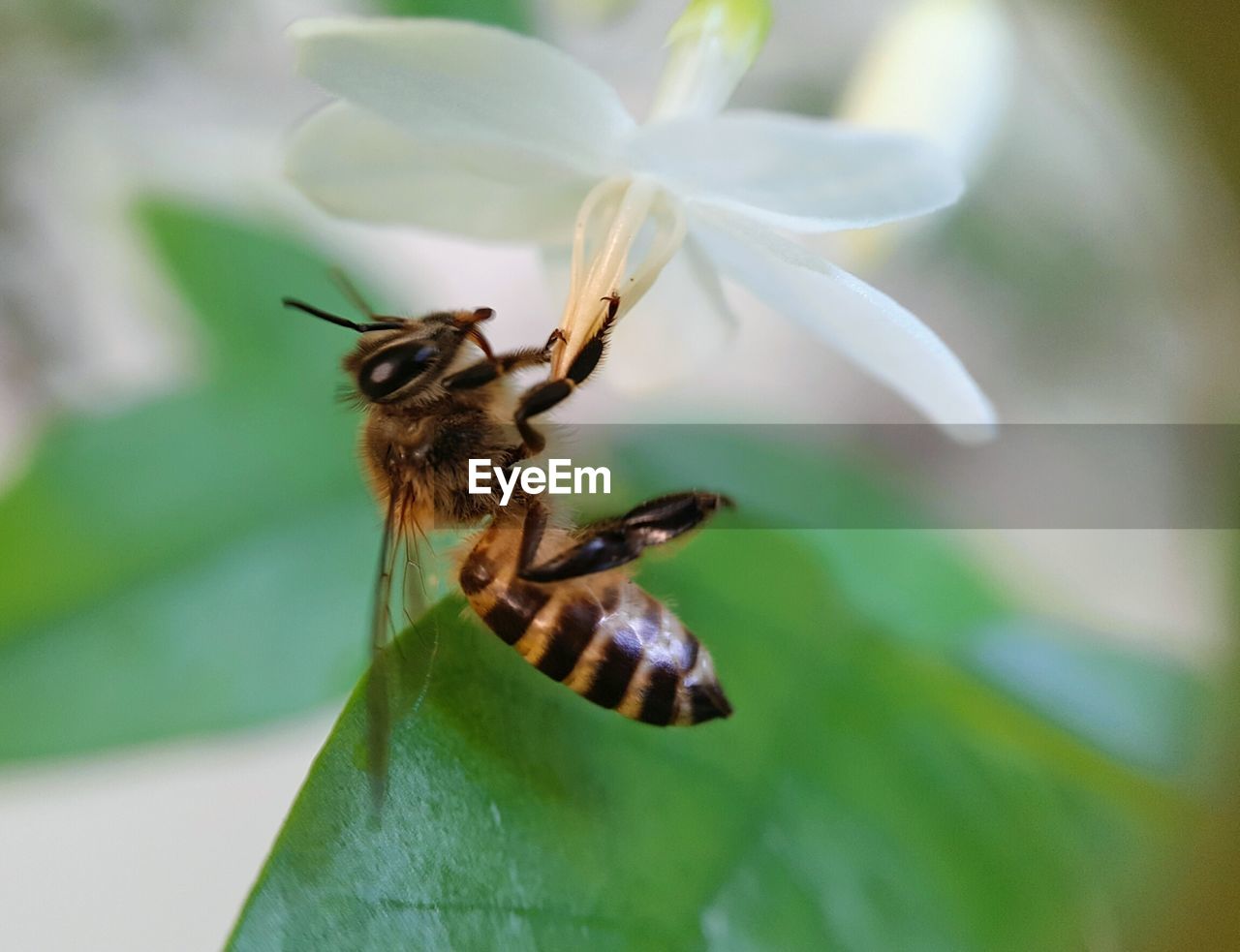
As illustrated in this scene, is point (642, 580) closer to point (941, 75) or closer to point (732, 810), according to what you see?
point (732, 810)

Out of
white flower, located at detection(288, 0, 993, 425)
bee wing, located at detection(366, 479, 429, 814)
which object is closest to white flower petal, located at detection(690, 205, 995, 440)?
white flower, located at detection(288, 0, 993, 425)

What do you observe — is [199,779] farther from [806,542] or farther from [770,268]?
[770,268]

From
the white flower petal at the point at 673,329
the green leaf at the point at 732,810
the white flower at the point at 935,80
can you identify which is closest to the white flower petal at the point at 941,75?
the white flower at the point at 935,80

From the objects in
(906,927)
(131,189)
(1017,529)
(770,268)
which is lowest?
(1017,529)

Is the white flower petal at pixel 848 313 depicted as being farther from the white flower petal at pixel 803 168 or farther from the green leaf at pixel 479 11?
the green leaf at pixel 479 11

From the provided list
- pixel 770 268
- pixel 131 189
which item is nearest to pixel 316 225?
pixel 131 189

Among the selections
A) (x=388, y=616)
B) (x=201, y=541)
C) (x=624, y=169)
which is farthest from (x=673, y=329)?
(x=201, y=541)

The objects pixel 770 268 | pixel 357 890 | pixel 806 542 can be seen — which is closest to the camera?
pixel 357 890

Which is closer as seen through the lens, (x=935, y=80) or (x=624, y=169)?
(x=624, y=169)
